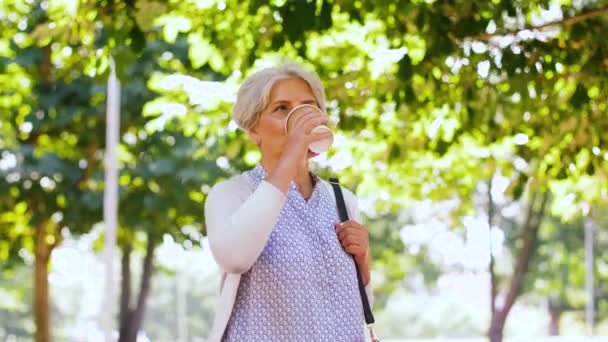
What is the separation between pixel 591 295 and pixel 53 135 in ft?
118

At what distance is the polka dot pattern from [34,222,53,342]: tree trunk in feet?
49.0

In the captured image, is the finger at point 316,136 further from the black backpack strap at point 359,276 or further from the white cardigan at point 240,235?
the black backpack strap at point 359,276

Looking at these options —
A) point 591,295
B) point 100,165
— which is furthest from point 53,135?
point 591,295

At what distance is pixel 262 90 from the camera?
3213 millimetres

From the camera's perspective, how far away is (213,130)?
9438mm

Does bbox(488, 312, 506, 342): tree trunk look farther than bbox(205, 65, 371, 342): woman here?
Yes

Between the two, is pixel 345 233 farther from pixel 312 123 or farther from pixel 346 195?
pixel 312 123

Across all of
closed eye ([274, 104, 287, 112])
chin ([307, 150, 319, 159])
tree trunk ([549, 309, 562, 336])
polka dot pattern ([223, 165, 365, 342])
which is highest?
tree trunk ([549, 309, 562, 336])

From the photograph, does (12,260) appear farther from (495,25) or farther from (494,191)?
(495,25)

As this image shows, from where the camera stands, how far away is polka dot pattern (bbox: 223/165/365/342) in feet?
9.96

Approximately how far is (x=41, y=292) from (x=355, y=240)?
15179mm

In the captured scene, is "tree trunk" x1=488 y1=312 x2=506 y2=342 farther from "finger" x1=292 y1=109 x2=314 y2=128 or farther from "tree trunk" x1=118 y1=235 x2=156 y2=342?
"finger" x1=292 y1=109 x2=314 y2=128

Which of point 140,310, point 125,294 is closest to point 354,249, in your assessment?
point 140,310

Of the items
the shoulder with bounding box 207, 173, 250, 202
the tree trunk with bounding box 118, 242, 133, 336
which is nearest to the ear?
the shoulder with bounding box 207, 173, 250, 202
